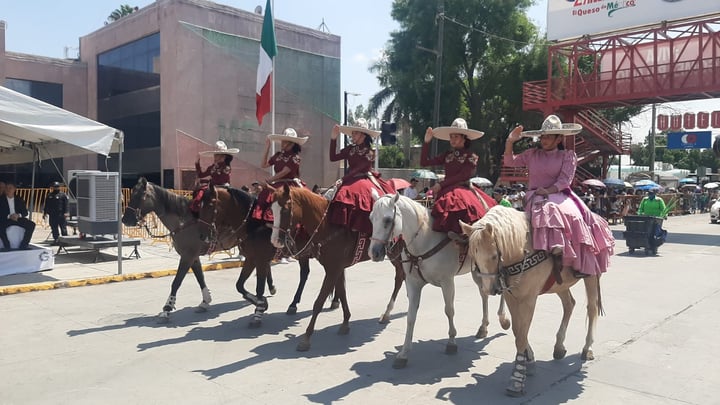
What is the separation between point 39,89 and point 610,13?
2819cm

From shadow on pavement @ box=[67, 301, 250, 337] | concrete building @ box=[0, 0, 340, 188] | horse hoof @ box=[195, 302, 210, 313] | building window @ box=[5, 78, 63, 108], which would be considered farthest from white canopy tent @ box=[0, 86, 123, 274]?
building window @ box=[5, 78, 63, 108]

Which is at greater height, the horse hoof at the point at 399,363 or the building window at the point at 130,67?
the building window at the point at 130,67

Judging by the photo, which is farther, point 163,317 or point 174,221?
point 174,221

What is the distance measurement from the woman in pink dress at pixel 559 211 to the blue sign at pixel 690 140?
39907mm

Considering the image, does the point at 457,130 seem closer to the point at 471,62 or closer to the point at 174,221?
the point at 174,221

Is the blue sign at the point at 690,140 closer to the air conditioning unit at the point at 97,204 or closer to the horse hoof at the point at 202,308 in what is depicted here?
the air conditioning unit at the point at 97,204

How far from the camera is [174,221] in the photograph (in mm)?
7445

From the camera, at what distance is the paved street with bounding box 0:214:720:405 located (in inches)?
184

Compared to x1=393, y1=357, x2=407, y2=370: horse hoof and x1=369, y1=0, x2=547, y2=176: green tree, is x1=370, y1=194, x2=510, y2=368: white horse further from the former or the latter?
x1=369, y1=0, x2=547, y2=176: green tree

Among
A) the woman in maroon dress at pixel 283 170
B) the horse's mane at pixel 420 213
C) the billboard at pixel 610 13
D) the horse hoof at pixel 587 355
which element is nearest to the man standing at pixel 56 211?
the woman in maroon dress at pixel 283 170

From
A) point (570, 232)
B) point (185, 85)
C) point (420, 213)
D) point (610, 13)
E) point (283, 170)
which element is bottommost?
point (570, 232)

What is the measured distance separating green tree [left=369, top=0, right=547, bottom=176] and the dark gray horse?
1034 inches

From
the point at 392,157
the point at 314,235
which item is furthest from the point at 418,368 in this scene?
the point at 392,157

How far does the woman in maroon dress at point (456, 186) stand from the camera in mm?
5527
